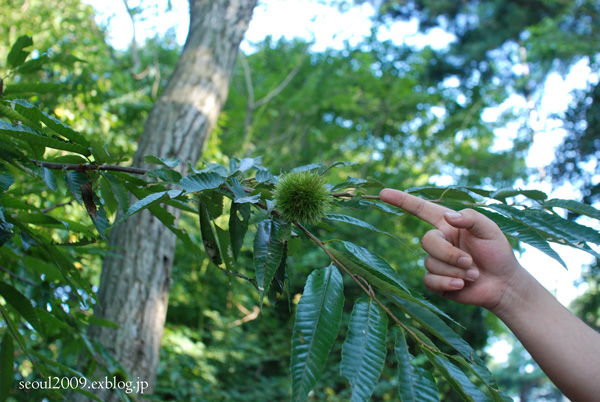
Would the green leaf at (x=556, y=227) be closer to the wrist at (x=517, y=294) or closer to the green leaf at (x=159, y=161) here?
the wrist at (x=517, y=294)

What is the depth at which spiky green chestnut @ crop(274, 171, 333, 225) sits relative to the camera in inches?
33.7

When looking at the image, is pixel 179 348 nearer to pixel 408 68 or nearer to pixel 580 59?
pixel 408 68

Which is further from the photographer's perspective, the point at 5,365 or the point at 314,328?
the point at 5,365

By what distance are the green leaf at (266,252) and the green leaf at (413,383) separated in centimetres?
23

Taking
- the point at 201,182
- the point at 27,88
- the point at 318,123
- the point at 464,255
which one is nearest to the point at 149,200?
the point at 201,182

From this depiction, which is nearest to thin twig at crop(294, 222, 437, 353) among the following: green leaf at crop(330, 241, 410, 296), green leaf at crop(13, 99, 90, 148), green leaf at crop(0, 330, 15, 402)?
green leaf at crop(330, 241, 410, 296)

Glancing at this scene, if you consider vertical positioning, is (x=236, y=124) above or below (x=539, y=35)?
below

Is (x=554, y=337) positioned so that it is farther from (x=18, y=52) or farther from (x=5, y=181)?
(x=18, y=52)

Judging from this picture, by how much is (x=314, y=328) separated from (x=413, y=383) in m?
0.17

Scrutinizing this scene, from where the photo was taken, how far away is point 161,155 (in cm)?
223

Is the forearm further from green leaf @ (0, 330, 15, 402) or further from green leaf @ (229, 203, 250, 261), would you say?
green leaf @ (0, 330, 15, 402)

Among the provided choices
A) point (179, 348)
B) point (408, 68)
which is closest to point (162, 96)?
point (179, 348)

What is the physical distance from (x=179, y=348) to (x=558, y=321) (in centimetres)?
381

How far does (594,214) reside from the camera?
33.7 inches
